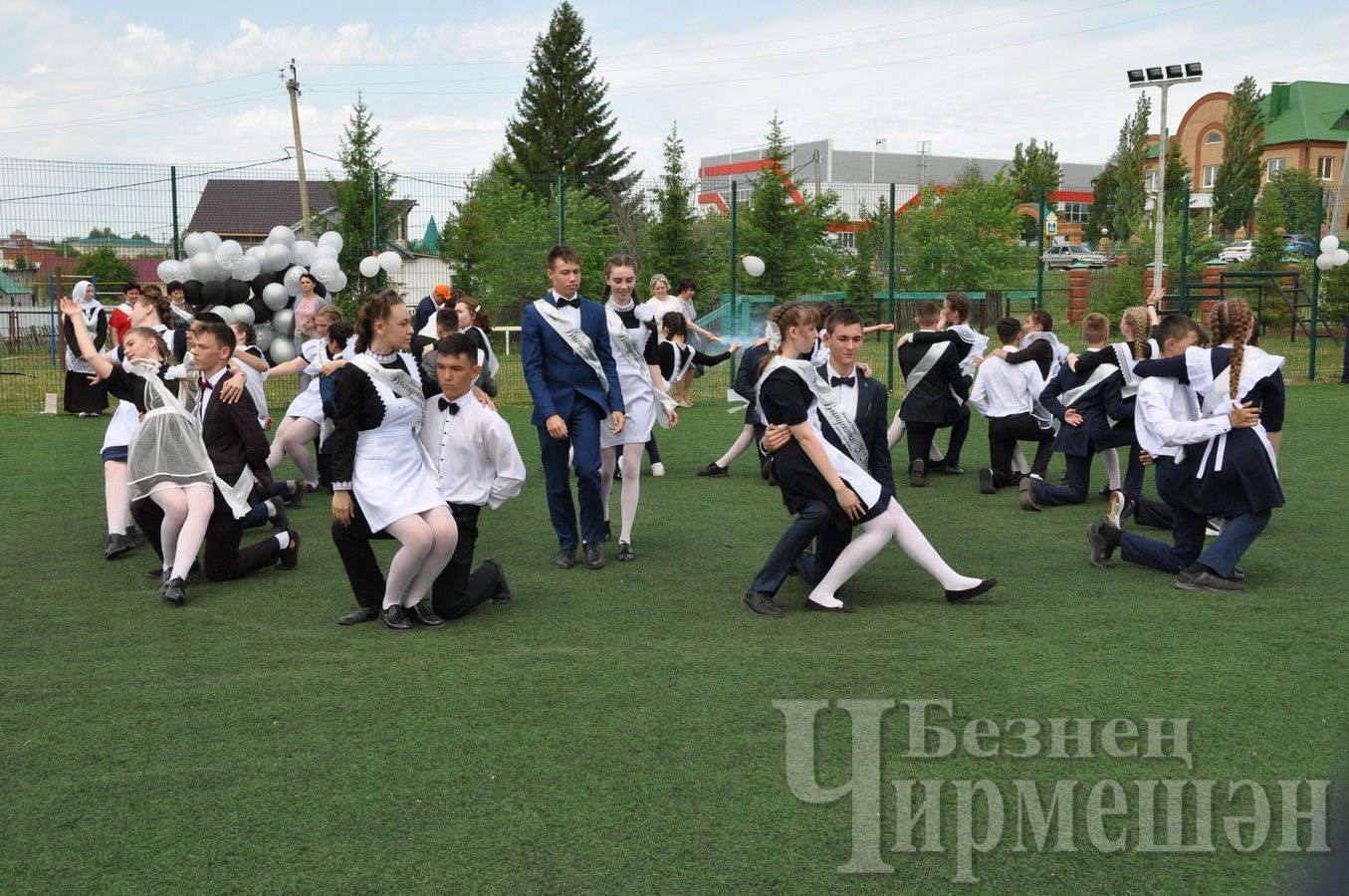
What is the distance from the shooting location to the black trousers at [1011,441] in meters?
9.33

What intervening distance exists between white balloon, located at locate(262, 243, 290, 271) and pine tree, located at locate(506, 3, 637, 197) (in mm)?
32266

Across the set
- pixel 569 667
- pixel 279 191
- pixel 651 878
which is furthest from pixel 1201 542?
pixel 279 191

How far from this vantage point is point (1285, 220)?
985 inches

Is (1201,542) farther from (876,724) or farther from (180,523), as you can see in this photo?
(180,523)

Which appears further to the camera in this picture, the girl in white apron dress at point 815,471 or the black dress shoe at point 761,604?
the black dress shoe at point 761,604

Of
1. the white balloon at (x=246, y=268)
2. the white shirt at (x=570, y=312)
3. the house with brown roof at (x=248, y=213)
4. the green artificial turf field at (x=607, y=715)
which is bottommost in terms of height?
the green artificial turf field at (x=607, y=715)

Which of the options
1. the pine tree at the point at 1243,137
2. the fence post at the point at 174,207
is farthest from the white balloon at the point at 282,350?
the pine tree at the point at 1243,137

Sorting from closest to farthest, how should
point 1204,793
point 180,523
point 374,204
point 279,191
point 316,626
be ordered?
point 1204,793
point 316,626
point 180,523
point 374,204
point 279,191

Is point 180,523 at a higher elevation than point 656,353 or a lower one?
lower

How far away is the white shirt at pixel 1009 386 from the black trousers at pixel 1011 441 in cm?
7

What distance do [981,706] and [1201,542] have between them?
2511 mm

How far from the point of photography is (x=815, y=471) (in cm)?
567

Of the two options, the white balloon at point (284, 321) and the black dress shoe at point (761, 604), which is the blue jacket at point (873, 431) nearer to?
the black dress shoe at point (761, 604)

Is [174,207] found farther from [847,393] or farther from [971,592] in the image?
[971,592]
